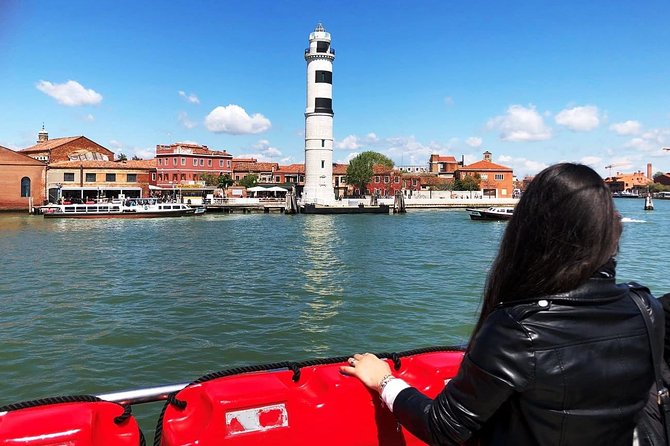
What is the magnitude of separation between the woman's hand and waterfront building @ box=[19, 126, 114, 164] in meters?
68.9

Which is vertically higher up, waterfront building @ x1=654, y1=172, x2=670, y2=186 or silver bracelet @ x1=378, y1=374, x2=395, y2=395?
waterfront building @ x1=654, y1=172, x2=670, y2=186

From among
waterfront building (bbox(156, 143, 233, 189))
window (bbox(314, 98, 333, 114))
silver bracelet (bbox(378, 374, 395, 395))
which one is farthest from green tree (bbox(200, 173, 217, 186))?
silver bracelet (bbox(378, 374, 395, 395))

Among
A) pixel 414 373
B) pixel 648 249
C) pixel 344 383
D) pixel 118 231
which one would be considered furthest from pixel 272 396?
pixel 118 231

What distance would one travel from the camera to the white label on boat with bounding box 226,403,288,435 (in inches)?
95.2

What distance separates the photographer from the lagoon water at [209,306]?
802 centimetres

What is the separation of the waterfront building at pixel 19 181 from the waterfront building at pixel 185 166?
18650 millimetres

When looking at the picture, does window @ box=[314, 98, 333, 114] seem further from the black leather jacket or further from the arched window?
the black leather jacket

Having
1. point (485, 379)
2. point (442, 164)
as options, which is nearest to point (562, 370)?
point (485, 379)

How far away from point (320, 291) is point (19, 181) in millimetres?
48564

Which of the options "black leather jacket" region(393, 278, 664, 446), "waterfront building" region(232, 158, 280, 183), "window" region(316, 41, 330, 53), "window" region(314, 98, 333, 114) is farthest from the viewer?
"waterfront building" region(232, 158, 280, 183)

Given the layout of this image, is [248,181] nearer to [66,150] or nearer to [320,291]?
[66,150]

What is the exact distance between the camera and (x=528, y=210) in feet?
4.83

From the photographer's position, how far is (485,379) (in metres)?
1.39

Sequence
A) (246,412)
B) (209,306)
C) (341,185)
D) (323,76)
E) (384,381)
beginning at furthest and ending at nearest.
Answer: (341,185)
(323,76)
(209,306)
(246,412)
(384,381)
